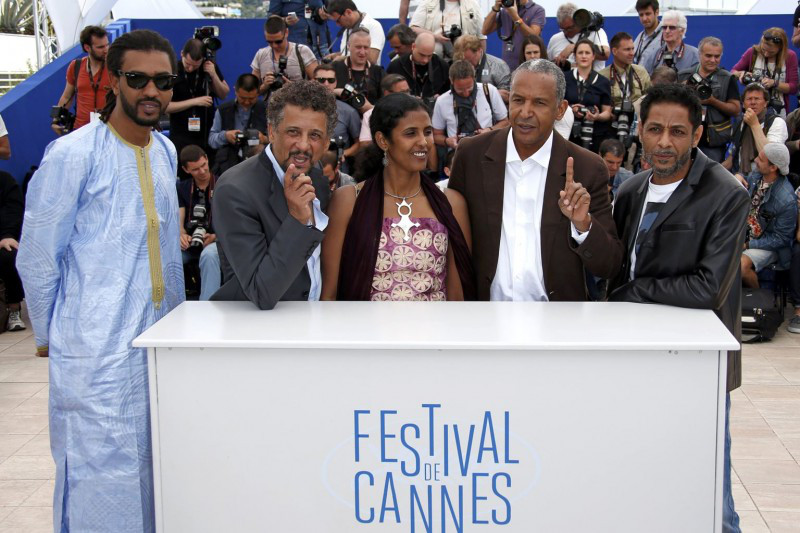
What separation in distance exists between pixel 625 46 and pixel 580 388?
20.4 ft

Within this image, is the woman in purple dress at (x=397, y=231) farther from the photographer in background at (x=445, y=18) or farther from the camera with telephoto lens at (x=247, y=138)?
the photographer in background at (x=445, y=18)

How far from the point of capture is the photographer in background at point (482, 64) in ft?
25.2

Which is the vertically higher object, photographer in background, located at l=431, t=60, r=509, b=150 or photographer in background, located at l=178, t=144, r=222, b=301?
photographer in background, located at l=431, t=60, r=509, b=150

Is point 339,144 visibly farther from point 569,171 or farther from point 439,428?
point 439,428

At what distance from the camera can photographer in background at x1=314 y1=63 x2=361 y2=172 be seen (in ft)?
23.8

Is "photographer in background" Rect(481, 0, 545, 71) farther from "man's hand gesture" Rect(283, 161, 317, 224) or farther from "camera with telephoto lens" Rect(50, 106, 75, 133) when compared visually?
"man's hand gesture" Rect(283, 161, 317, 224)

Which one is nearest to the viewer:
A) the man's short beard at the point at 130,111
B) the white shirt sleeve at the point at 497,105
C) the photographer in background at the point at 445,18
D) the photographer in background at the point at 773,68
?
the man's short beard at the point at 130,111

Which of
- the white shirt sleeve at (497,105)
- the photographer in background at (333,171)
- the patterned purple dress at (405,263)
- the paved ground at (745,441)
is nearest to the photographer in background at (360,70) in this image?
the white shirt sleeve at (497,105)

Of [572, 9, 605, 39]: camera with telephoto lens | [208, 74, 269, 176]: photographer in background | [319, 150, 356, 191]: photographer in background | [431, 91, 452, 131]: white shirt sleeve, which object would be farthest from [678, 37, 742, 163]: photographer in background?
[208, 74, 269, 176]: photographer in background

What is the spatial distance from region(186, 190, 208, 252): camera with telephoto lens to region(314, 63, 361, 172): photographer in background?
45.1 inches

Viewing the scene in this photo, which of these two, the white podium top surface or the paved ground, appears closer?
the white podium top surface

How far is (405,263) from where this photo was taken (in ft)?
9.75

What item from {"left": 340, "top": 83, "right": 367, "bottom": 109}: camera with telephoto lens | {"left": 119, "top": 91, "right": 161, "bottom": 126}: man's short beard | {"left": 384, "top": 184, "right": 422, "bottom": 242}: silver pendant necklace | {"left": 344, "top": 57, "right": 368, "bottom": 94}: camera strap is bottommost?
{"left": 384, "top": 184, "right": 422, "bottom": 242}: silver pendant necklace

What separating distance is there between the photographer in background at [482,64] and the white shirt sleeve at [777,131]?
2.12 m
